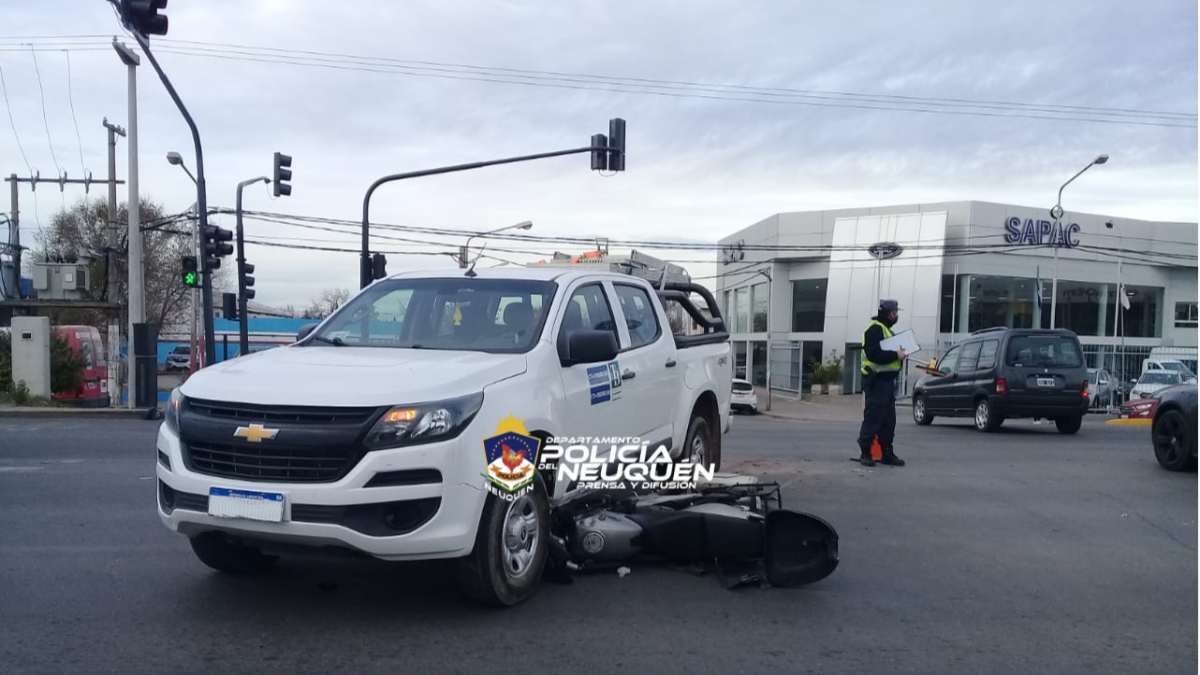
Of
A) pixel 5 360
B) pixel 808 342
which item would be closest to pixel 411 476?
pixel 5 360

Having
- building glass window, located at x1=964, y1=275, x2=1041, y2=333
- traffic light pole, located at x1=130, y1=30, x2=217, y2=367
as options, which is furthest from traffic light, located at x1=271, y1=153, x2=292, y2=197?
building glass window, located at x1=964, y1=275, x2=1041, y2=333

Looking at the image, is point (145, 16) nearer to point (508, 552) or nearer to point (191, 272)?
point (508, 552)

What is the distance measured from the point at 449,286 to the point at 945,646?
12.1 ft

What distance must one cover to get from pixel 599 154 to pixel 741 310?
27.6 meters

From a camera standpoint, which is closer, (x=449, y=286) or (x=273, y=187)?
(x=449, y=286)

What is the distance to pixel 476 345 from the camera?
5660 mm

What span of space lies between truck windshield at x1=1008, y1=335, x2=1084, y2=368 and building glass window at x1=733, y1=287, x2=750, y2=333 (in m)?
30.2

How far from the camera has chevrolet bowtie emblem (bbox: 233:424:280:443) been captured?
444cm

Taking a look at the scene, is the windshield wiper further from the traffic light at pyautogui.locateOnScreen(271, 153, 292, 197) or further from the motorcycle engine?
the traffic light at pyautogui.locateOnScreen(271, 153, 292, 197)

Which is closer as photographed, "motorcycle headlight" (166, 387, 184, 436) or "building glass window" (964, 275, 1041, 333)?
"motorcycle headlight" (166, 387, 184, 436)

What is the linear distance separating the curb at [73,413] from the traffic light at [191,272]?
3.76 metres

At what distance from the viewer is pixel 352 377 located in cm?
471

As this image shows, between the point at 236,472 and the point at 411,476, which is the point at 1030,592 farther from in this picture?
the point at 236,472

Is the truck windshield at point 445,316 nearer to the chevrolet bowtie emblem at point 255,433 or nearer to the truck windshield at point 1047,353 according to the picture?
the chevrolet bowtie emblem at point 255,433
